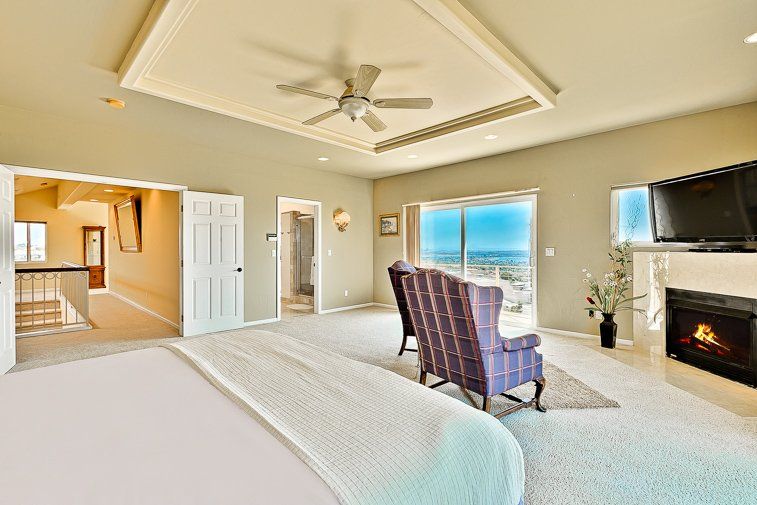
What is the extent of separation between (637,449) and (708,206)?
2624 mm

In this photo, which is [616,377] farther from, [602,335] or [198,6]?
[198,6]

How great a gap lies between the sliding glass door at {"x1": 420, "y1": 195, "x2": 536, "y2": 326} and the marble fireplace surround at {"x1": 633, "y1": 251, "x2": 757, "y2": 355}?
52.8 inches

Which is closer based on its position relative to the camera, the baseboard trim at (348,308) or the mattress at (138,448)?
the mattress at (138,448)

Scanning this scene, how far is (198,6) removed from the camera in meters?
2.26

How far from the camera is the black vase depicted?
4207 millimetres

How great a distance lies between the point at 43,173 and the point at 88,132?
25.7 inches

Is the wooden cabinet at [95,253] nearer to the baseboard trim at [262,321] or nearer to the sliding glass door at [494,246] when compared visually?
the baseboard trim at [262,321]

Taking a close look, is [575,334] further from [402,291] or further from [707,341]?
[402,291]

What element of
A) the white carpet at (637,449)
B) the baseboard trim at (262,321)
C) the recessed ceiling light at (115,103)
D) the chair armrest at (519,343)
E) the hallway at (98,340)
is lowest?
the white carpet at (637,449)

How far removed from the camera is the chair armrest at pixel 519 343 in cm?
241

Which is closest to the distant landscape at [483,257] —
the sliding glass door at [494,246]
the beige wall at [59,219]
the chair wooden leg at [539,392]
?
the sliding glass door at [494,246]

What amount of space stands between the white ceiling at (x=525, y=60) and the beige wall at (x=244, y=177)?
27 cm

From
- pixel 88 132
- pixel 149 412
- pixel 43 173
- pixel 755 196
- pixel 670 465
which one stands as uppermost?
pixel 88 132

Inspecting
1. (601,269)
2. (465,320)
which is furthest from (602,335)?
(465,320)
